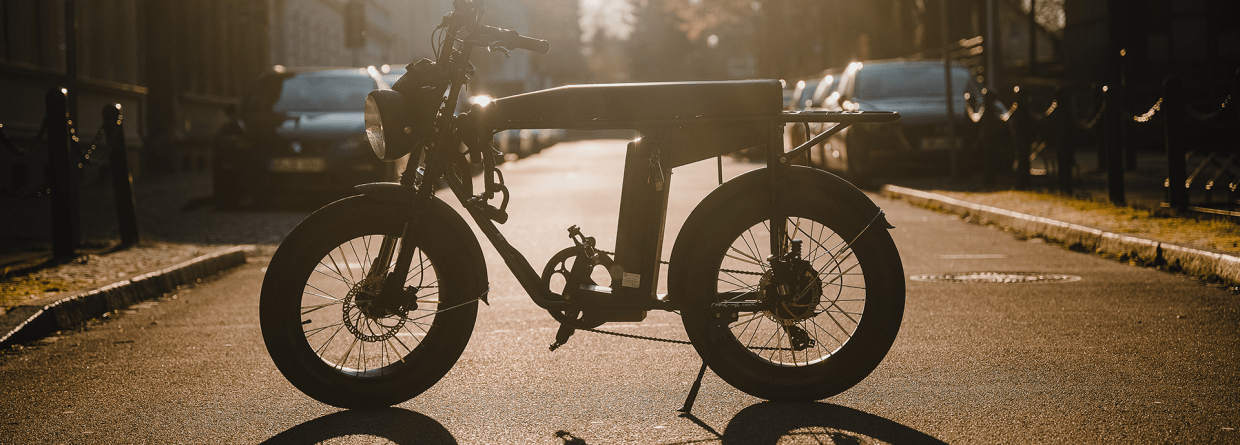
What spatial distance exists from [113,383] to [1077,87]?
21694 mm

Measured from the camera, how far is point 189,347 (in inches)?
217

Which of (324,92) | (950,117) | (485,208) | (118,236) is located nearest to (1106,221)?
(950,117)

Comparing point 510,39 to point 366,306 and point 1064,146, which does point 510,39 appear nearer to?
point 366,306

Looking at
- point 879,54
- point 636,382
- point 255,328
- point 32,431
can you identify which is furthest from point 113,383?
point 879,54

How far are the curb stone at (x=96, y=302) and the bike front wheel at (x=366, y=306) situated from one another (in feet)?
7.66

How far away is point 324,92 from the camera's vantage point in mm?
14953

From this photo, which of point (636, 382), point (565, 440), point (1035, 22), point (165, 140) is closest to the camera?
point (565, 440)

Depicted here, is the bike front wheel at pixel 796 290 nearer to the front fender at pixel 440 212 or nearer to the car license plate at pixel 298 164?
the front fender at pixel 440 212

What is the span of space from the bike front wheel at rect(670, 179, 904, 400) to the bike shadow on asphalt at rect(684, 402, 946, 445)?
0.09 m

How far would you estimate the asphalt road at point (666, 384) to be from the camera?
3.76 meters

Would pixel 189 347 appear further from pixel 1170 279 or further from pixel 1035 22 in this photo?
pixel 1035 22

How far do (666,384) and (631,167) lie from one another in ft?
2.89

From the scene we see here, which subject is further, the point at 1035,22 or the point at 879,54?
the point at 879,54

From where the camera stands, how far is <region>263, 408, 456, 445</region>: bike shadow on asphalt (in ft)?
12.1
